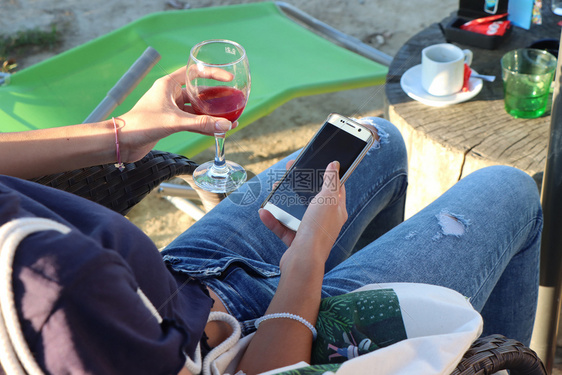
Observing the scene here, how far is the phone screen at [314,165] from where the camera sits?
94cm

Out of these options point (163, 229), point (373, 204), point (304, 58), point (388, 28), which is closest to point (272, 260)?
point (373, 204)

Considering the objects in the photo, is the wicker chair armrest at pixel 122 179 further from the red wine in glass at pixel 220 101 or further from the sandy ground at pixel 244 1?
the sandy ground at pixel 244 1

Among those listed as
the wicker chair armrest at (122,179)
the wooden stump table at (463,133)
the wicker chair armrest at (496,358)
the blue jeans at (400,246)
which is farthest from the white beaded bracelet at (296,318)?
the wooden stump table at (463,133)

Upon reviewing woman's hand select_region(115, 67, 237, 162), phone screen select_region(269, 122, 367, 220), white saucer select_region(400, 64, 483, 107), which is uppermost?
woman's hand select_region(115, 67, 237, 162)

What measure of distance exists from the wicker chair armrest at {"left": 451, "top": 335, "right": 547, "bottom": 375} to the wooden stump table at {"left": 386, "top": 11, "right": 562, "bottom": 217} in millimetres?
572

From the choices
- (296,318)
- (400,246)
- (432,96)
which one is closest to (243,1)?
(432,96)

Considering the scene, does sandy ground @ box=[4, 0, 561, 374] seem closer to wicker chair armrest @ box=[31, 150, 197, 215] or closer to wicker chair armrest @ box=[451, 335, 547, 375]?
wicker chair armrest @ box=[31, 150, 197, 215]

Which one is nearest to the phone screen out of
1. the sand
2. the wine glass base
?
the wine glass base

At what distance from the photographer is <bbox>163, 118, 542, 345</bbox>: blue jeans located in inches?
33.1

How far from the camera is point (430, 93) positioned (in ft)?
4.35

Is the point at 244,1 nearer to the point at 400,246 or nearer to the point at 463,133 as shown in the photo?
the point at 463,133

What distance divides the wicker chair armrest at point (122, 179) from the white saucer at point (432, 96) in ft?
1.91

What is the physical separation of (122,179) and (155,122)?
142mm

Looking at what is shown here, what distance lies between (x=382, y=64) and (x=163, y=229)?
3.07 ft
